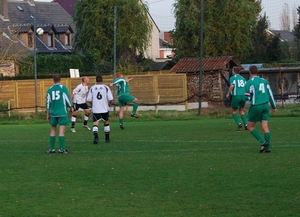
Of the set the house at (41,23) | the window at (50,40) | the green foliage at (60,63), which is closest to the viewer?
the green foliage at (60,63)

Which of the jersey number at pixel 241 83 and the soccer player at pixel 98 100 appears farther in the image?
the jersey number at pixel 241 83

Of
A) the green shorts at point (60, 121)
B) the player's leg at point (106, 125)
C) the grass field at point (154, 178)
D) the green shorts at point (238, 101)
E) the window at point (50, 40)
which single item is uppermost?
the window at point (50, 40)

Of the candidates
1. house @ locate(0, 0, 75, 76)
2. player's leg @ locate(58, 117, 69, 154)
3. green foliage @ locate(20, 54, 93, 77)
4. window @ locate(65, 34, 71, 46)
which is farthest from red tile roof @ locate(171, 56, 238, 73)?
player's leg @ locate(58, 117, 69, 154)

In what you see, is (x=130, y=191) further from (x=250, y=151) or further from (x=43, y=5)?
(x=43, y=5)

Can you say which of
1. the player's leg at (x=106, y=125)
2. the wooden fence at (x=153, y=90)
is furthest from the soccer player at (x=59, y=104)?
the wooden fence at (x=153, y=90)

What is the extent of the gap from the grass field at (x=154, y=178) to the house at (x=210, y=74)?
2670cm

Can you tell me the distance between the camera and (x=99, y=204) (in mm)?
9008

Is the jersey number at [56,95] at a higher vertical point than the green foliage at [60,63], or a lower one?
lower

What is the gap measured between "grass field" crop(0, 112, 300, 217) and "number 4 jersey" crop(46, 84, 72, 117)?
3.19 ft

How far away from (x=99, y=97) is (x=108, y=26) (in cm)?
4570

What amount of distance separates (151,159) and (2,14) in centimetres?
5417

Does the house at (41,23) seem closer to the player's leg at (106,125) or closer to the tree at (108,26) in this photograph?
the tree at (108,26)

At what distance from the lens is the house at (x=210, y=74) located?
4500cm

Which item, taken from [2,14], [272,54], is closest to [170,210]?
[2,14]
